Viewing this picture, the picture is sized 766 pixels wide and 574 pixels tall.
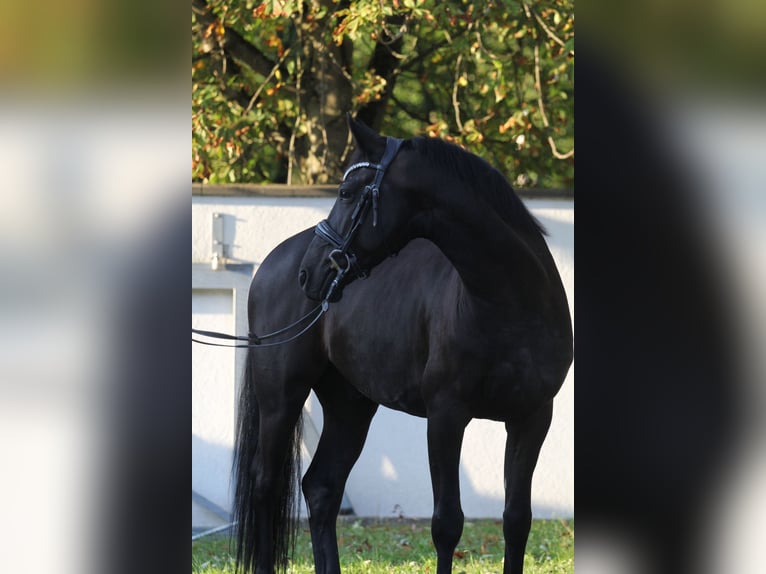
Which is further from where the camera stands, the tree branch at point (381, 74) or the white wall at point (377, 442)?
the tree branch at point (381, 74)

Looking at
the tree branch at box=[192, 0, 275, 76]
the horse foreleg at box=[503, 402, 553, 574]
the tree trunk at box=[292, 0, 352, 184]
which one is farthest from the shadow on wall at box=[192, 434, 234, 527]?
the horse foreleg at box=[503, 402, 553, 574]

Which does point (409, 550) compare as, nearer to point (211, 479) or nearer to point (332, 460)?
point (332, 460)

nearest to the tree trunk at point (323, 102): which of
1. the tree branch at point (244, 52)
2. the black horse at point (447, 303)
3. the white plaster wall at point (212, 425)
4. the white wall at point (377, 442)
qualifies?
the tree branch at point (244, 52)

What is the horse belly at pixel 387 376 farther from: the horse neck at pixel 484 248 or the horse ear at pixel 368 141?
the horse ear at pixel 368 141

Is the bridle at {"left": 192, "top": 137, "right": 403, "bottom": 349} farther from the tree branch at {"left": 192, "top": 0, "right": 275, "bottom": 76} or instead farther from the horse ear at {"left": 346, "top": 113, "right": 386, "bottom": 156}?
the tree branch at {"left": 192, "top": 0, "right": 275, "bottom": 76}

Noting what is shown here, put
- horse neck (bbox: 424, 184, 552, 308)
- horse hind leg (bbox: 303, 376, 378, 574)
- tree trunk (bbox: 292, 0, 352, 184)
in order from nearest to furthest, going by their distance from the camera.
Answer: horse neck (bbox: 424, 184, 552, 308) < horse hind leg (bbox: 303, 376, 378, 574) < tree trunk (bbox: 292, 0, 352, 184)

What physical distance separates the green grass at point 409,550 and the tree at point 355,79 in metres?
2.95

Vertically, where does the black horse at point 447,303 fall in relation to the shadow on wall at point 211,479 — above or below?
above

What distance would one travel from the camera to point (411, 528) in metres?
6.71

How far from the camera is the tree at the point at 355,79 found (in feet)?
25.1

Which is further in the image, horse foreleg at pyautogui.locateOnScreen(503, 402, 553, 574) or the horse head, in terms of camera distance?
horse foreleg at pyautogui.locateOnScreen(503, 402, 553, 574)

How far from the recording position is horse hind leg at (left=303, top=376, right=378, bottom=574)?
441 cm

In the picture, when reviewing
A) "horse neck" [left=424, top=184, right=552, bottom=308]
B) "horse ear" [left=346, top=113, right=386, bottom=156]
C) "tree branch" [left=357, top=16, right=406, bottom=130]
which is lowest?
"horse neck" [left=424, top=184, right=552, bottom=308]

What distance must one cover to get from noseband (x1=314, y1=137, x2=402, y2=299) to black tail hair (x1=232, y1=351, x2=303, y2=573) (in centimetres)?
124
